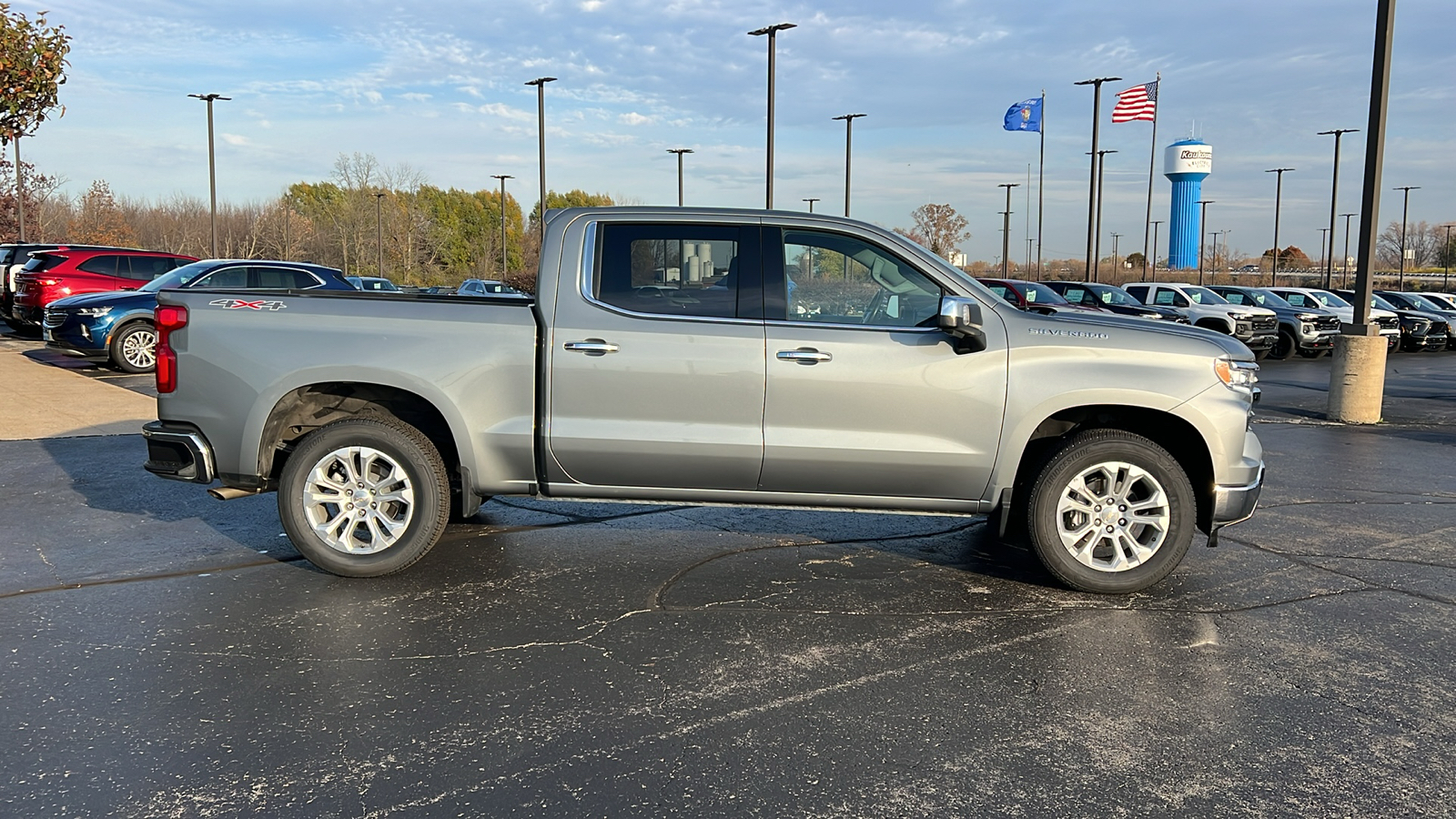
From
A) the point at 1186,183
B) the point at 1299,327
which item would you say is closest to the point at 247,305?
the point at 1299,327

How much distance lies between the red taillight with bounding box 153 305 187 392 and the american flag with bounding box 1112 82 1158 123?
35538 millimetres

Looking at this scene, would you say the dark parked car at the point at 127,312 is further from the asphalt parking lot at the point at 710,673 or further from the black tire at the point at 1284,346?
the black tire at the point at 1284,346

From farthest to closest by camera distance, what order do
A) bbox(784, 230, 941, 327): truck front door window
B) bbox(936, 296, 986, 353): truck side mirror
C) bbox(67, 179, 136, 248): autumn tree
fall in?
bbox(67, 179, 136, 248): autumn tree → bbox(784, 230, 941, 327): truck front door window → bbox(936, 296, 986, 353): truck side mirror

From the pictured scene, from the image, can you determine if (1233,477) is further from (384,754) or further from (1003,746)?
(384,754)

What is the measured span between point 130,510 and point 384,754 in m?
4.50

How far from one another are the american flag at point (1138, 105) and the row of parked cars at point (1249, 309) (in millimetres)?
9175

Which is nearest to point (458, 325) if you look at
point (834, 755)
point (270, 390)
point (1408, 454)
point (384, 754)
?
point (270, 390)

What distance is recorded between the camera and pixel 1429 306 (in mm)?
31828

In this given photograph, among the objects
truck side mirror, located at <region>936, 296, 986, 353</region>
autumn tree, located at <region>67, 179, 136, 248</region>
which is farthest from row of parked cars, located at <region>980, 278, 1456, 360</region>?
autumn tree, located at <region>67, 179, 136, 248</region>

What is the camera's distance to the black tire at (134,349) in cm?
1529

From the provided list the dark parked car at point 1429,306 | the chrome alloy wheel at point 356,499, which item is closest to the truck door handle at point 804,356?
the chrome alloy wheel at point 356,499

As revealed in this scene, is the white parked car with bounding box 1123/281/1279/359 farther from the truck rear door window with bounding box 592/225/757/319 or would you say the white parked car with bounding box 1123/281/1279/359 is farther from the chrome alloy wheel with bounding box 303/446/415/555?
the chrome alloy wheel with bounding box 303/446/415/555

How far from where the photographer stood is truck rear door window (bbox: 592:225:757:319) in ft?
18.0

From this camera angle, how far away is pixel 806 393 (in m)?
5.34
